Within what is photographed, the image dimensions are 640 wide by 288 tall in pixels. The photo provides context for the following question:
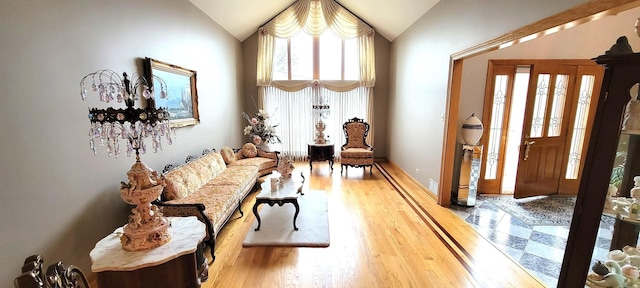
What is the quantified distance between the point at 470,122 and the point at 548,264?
186cm

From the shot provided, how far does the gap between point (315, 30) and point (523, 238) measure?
5362 millimetres

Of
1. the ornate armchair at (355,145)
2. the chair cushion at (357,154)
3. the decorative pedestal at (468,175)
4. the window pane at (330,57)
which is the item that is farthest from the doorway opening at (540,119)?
the window pane at (330,57)

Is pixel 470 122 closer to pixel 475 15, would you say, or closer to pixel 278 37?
pixel 475 15

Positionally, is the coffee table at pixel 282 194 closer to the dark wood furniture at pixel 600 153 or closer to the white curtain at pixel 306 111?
the dark wood furniture at pixel 600 153

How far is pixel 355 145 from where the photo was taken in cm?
590

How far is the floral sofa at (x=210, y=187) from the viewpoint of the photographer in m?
2.53

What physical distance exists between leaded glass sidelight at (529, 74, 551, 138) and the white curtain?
3.24 metres

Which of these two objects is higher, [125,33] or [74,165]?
[125,33]

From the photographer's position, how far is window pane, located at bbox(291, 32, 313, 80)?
638 cm

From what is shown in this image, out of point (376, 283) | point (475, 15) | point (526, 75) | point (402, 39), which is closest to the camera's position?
point (376, 283)

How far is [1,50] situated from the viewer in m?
1.54

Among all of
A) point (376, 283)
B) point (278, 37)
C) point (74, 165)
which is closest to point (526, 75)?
point (376, 283)

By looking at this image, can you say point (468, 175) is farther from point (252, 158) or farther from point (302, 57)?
point (302, 57)

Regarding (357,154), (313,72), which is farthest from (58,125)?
(313,72)
